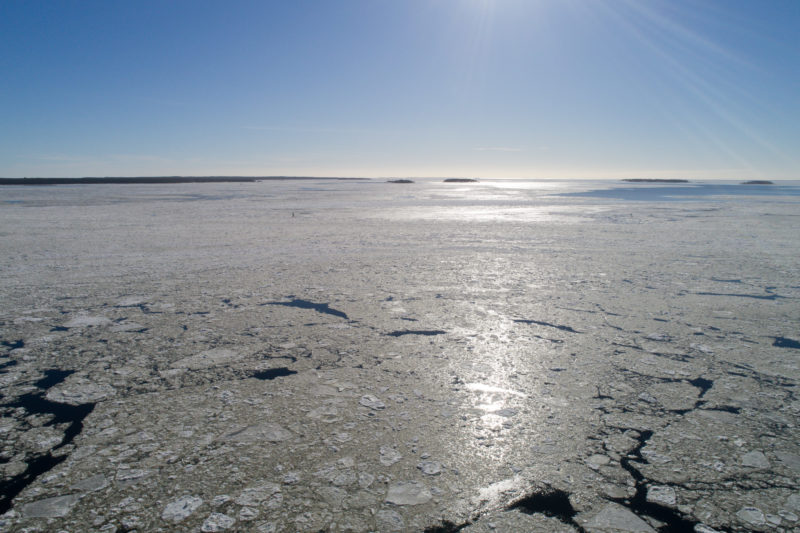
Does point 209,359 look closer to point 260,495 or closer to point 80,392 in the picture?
point 80,392

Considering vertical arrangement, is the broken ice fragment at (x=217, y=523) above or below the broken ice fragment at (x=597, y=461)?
below

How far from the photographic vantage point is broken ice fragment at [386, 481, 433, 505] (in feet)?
5.57

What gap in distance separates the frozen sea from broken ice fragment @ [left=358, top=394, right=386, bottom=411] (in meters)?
0.01

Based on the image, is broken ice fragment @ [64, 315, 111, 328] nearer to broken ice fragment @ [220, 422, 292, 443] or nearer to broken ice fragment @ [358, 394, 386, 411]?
broken ice fragment @ [220, 422, 292, 443]

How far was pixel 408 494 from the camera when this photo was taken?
5.69 feet

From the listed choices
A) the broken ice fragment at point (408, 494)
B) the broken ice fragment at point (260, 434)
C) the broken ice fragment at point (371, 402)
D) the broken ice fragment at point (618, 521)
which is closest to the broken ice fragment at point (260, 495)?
the broken ice fragment at point (260, 434)

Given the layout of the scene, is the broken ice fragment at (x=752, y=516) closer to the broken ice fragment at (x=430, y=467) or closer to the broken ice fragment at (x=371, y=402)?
the broken ice fragment at (x=430, y=467)

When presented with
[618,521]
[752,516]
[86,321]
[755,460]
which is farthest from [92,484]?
[755,460]

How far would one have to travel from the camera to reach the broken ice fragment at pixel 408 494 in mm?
1696

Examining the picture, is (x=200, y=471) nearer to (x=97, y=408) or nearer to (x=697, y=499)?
(x=97, y=408)

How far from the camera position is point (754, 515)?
1.63 metres

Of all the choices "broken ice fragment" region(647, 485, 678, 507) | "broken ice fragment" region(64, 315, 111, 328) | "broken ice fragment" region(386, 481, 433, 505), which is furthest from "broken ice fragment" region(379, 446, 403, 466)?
"broken ice fragment" region(64, 315, 111, 328)

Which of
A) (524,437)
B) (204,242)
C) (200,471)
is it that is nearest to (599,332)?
(524,437)

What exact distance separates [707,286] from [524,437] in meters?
3.93
